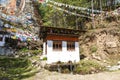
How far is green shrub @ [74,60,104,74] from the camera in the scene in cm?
2161

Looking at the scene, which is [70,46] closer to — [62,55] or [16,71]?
[62,55]

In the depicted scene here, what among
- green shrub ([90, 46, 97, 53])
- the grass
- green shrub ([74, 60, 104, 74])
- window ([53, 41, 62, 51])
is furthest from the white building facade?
green shrub ([90, 46, 97, 53])

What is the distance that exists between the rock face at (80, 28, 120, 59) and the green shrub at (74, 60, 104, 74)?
4.19m

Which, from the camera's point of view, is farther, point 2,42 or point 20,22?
point 20,22

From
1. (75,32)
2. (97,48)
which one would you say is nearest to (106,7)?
(97,48)

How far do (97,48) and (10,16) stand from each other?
118 feet

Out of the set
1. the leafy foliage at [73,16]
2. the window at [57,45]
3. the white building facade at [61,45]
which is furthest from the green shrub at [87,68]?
the leafy foliage at [73,16]

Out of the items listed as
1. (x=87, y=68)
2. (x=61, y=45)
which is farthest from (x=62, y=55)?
(x=87, y=68)

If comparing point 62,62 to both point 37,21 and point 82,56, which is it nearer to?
point 82,56

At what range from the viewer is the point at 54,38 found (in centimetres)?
2359

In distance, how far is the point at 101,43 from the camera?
97.7 feet

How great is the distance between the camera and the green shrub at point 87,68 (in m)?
21.6

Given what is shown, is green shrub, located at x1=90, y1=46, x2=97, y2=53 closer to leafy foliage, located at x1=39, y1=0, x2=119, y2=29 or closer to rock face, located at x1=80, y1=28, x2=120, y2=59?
rock face, located at x1=80, y1=28, x2=120, y2=59

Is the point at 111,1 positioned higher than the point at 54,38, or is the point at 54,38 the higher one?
the point at 111,1
